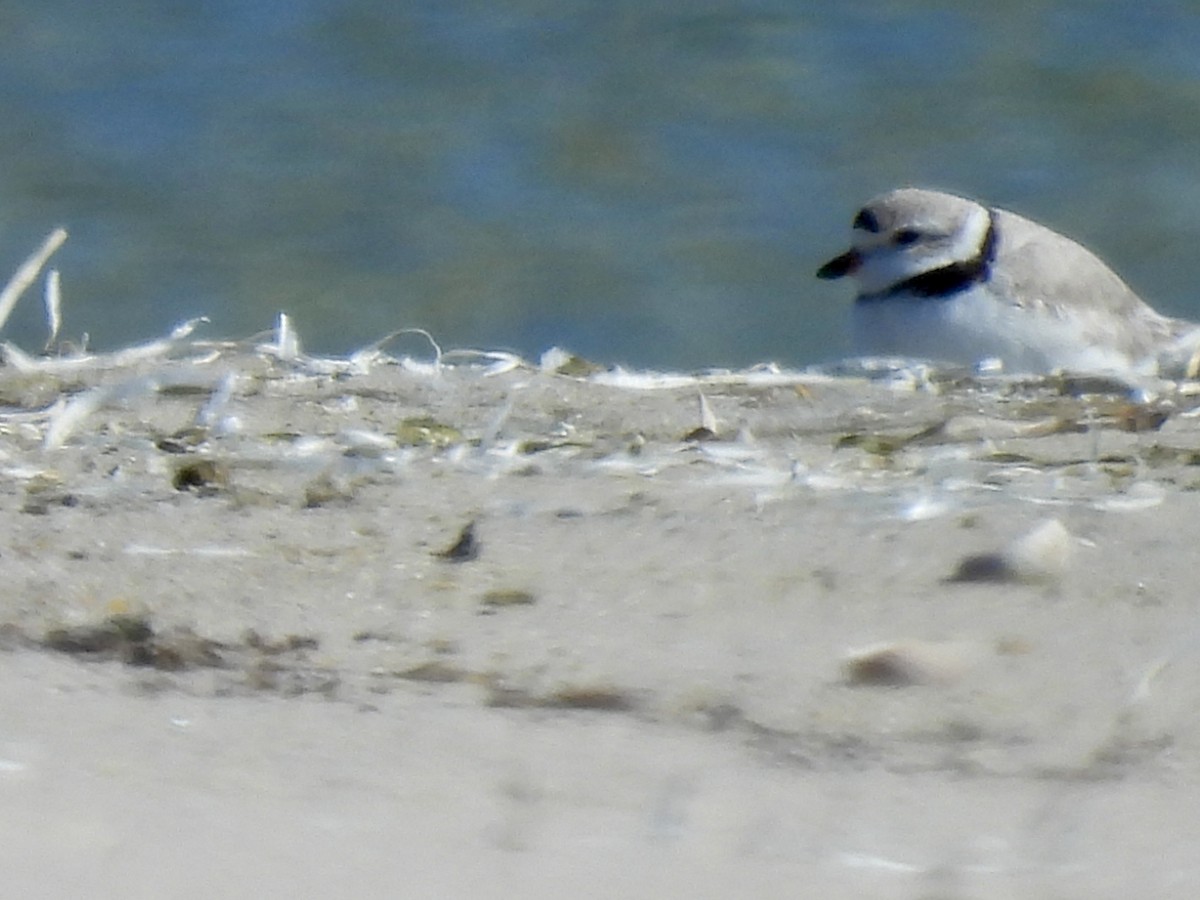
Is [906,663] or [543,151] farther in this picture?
[543,151]

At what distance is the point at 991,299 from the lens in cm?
637

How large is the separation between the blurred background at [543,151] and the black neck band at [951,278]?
13.1 ft

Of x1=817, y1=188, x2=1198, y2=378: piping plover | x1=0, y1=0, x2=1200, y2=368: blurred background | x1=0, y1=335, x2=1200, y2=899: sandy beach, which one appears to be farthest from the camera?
x1=0, y1=0, x2=1200, y2=368: blurred background

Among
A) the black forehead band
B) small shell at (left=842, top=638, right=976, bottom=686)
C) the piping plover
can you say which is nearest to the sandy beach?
small shell at (left=842, top=638, right=976, bottom=686)

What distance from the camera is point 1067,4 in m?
13.2

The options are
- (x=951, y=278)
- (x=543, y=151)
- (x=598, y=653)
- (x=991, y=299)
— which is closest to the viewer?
(x=598, y=653)

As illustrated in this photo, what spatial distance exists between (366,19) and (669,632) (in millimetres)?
10637

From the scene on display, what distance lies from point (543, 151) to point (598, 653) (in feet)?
31.6

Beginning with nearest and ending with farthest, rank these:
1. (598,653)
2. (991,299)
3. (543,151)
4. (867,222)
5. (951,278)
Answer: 1. (598,653)
2. (991,299)
3. (951,278)
4. (867,222)
5. (543,151)

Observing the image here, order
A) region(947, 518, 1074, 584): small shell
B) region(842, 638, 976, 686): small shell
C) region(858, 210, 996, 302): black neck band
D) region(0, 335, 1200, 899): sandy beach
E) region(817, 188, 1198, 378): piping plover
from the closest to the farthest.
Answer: region(0, 335, 1200, 899): sandy beach
region(842, 638, 976, 686): small shell
region(947, 518, 1074, 584): small shell
region(817, 188, 1198, 378): piping plover
region(858, 210, 996, 302): black neck band

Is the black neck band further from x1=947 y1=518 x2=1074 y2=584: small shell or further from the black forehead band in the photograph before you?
x1=947 y1=518 x2=1074 y2=584: small shell

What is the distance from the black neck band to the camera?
21.2ft

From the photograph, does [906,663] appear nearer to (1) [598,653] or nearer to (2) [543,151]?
(1) [598,653]

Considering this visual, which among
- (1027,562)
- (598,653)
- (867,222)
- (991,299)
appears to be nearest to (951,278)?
(991,299)
